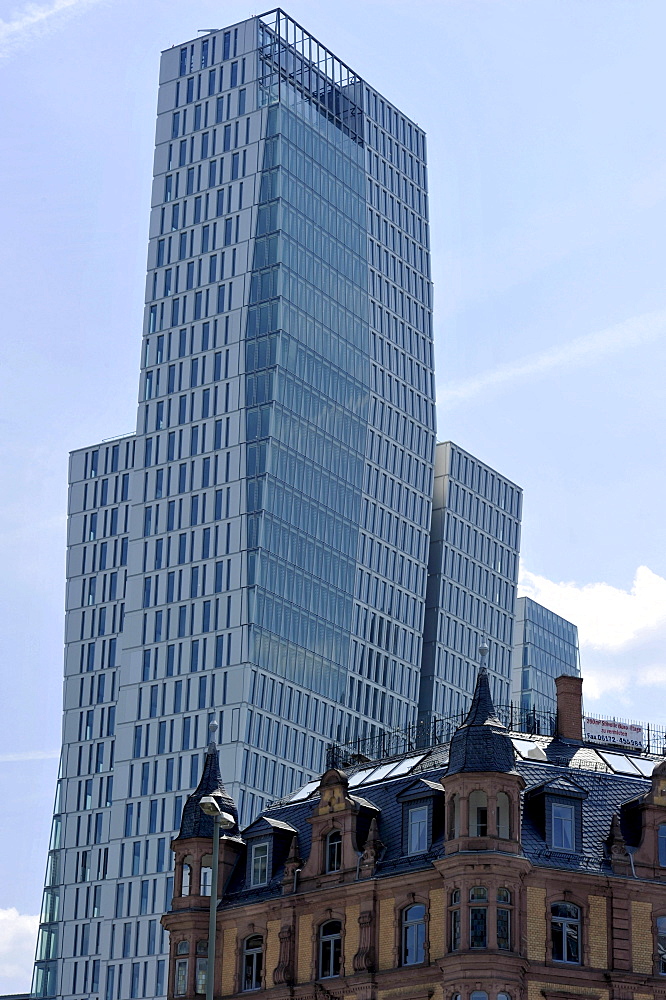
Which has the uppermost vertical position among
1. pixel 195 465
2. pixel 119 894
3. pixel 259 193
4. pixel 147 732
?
pixel 259 193

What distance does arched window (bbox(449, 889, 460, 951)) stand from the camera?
76688 mm

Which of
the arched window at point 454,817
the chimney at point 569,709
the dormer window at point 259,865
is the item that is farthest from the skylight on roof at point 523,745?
the dormer window at point 259,865

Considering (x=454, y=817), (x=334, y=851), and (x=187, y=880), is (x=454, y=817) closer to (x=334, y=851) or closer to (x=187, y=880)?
(x=334, y=851)

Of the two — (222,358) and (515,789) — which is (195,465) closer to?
(222,358)

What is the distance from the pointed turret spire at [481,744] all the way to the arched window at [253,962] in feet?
47.2

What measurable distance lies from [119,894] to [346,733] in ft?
95.8

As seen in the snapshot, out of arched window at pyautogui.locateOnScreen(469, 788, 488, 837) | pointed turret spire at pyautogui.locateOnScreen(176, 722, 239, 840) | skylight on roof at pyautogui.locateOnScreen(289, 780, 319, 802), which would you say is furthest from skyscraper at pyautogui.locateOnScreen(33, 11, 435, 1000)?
arched window at pyautogui.locateOnScreen(469, 788, 488, 837)

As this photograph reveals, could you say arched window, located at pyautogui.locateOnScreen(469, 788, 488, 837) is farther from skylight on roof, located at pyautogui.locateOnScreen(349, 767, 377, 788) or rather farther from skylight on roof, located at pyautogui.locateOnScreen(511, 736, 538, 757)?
skylight on roof, located at pyautogui.locateOnScreen(349, 767, 377, 788)

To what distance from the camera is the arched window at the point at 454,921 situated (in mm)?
76688

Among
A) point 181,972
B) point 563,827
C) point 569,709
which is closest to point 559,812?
point 563,827

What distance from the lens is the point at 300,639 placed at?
185625 millimetres

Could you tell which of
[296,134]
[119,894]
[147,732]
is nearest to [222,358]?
[296,134]

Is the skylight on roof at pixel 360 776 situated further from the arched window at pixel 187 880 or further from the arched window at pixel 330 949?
the arched window at pixel 330 949

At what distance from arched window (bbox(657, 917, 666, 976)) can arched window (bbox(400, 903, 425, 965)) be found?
10726mm
